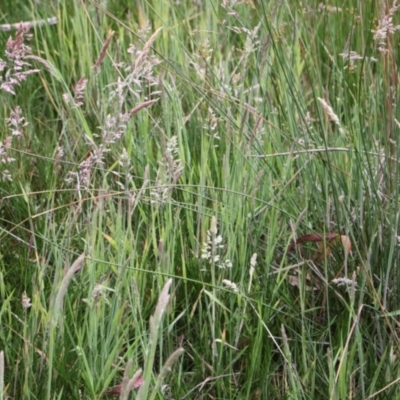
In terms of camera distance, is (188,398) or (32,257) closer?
(188,398)

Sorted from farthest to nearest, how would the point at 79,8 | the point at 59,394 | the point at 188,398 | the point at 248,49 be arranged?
the point at 79,8
the point at 248,49
the point at 188,398
the point at 59,394

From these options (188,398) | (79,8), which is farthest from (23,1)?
(188,398)

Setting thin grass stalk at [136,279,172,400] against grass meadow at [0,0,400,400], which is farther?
grass meadow at [0,0,400,400]

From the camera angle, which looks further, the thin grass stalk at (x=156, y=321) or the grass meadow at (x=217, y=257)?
the grass meadow at (x=217, y=257)

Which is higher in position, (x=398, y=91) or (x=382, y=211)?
(x=398, y=91)

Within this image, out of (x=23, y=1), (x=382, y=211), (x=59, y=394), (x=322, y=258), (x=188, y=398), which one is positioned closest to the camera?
(x=59, y=394)

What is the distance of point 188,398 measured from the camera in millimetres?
1490

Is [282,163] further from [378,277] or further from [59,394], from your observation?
[59,394]

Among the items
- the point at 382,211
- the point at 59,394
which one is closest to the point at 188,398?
the point at 59,394

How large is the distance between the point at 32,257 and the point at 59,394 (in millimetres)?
518

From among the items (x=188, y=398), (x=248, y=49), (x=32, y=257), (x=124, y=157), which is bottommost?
(x=188, y=398)

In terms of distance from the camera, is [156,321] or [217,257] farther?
[217,257]

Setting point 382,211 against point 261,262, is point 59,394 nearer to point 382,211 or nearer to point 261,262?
point 261,262

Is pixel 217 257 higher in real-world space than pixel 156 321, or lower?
lower
